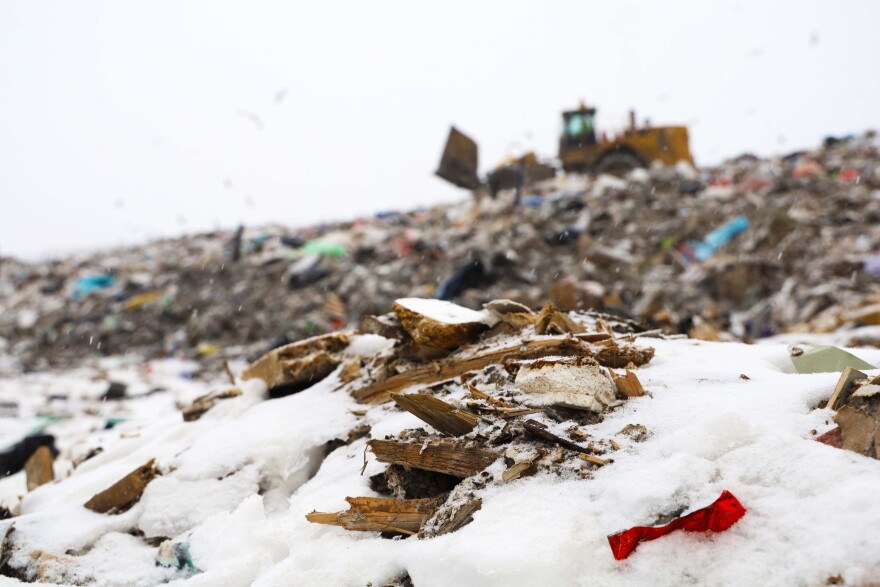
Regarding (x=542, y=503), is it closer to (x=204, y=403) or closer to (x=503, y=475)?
(x=503, y=475)

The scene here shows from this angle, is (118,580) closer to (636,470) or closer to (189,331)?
(636,470)

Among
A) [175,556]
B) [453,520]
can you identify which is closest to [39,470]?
[175,556]

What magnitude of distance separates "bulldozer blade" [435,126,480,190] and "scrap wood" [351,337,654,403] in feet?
23.2

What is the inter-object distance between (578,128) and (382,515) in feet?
35.2

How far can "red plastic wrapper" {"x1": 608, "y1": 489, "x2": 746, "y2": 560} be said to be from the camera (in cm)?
93

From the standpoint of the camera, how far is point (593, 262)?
642 centimetres

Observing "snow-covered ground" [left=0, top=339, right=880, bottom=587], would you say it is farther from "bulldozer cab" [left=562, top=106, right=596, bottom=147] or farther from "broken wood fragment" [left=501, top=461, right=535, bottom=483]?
"bulldozer cab" [left=562, top=106, right=596, bottom=147]

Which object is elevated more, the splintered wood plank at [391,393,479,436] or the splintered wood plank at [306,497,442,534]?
the splintered wood plank at [391,393,479,436]

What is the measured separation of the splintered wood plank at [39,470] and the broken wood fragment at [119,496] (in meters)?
0.93

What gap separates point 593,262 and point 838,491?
5.68 metres

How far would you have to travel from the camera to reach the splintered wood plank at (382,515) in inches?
47.2

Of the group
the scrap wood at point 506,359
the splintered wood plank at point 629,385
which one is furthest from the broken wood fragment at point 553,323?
the splintered wood plank at point 629,385

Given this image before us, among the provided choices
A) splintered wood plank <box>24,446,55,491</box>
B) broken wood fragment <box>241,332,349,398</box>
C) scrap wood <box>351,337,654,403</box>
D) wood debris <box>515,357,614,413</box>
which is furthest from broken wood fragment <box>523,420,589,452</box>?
splintered wood plank <box>24,446,55,491</box>

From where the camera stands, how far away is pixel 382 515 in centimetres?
123
